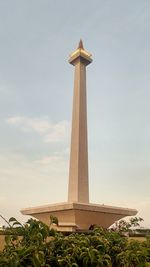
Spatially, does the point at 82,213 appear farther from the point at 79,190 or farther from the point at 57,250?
the point at 57,250

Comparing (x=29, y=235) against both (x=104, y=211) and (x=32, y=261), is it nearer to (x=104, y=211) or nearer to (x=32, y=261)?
(x=32, y=261)

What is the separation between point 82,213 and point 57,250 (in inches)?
775

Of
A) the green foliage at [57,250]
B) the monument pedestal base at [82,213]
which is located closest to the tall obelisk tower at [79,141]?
the monument pedestal base at [82,213]

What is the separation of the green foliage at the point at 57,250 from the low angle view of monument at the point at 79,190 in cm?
1738

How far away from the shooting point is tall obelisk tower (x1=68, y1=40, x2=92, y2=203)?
3042 centimetres

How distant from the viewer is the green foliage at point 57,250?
24.0ft

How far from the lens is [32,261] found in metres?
7.21

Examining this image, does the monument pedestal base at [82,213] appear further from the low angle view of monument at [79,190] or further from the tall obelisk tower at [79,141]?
the tall obelisk tower at [79,141]

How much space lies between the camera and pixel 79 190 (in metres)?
30.1

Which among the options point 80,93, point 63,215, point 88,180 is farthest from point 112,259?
point 80,93

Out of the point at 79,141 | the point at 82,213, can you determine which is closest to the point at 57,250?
the point at 82,213

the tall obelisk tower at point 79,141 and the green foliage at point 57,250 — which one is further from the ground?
the tall obelisk tower at point 79,141

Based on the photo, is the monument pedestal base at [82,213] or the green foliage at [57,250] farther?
the monument pedestal base at [82,213]

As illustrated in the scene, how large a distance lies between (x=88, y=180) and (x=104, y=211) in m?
3.49
